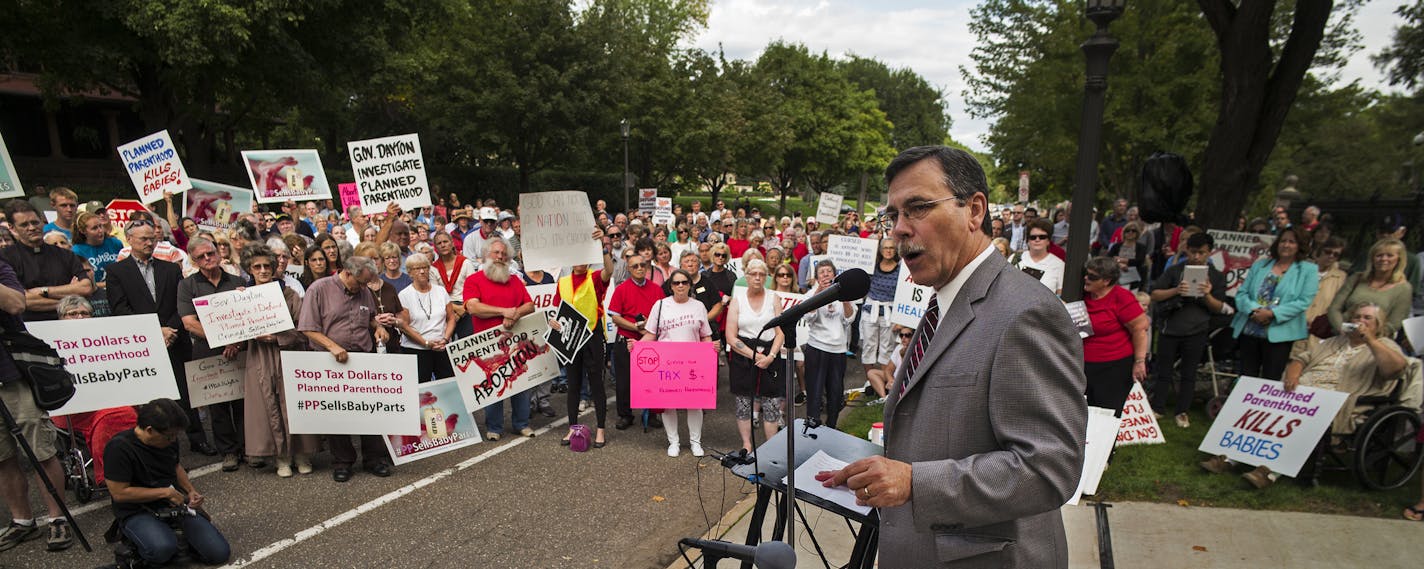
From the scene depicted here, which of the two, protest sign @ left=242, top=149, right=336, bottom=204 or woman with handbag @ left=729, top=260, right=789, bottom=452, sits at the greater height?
protest sign @ left=242, top=149, right=336, bottom=204

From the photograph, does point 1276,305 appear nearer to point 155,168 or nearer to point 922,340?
point 922,340

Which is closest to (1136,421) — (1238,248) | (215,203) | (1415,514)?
(1415,514)

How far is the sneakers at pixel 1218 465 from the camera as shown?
235 inches

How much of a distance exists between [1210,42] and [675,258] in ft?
48.8

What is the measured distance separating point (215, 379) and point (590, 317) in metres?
3.26

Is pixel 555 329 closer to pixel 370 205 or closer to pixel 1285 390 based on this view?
pixel 370 205

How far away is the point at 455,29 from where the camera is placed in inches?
1123

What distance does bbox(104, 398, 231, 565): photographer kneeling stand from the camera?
4.35 meters

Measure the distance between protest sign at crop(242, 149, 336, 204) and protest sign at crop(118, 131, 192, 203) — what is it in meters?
1.11

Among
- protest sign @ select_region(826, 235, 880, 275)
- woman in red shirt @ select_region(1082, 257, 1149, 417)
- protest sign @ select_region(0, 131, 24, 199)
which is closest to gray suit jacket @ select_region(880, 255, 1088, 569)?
woman in red shirt @ select_region(1082, 257, 1149, 417)

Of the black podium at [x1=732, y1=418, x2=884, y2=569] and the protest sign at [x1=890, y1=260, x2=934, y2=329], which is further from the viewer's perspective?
the protest sign at [x1=890, y1=260, x2=934, y2=329]

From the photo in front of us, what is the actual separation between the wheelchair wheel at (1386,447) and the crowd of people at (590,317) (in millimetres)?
313

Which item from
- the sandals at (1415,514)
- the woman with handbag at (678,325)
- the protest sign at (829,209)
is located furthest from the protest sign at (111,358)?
the protest sign at (829,209)

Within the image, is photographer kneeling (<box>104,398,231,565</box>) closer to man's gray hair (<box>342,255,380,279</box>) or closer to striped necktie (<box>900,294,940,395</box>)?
man's gray hair (<box>342,255,380,279</box>)
